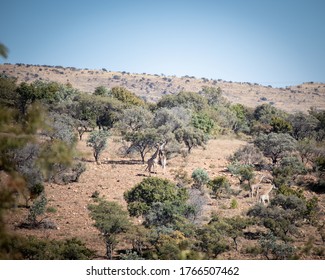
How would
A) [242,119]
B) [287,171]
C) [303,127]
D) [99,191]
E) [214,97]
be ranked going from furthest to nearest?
[214,97] < [242,119] < [303,127] < [287,171] < [99,191]

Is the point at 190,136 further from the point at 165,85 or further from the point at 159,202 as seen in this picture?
the point at 165,85

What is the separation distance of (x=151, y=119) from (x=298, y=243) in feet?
63.8

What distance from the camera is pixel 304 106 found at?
67.4 metres

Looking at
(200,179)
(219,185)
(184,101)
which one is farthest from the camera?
(184,101)

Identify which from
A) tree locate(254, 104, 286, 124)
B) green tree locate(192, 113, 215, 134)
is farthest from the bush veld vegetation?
tree locate(254, 104, 286, 124)

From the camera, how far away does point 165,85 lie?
279ft

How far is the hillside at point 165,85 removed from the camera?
7244cm

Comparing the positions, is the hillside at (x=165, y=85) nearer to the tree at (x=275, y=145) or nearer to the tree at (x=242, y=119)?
the tree at (x=242, y=119)

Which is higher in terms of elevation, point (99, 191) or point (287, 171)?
point (287, 171)

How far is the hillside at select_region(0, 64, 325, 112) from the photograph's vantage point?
72.4 m

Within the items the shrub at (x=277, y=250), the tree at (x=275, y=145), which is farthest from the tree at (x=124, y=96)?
the shrub at (x=277, y=250)

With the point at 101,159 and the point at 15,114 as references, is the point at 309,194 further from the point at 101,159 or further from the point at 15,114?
the point at 15,114

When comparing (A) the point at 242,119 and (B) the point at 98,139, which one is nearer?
(B) the point at 98,139

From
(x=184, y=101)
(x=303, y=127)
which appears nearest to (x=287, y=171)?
(x=303, y=127)
